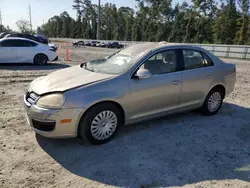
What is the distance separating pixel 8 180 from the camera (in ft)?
10.2

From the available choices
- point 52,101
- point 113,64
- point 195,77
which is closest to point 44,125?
point 52,101

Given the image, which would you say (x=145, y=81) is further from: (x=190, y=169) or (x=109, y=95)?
(x=190, y=169)

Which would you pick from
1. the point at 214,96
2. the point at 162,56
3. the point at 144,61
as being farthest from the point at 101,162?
the point at 214,96

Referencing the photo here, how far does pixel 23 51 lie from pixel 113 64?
29.3ft

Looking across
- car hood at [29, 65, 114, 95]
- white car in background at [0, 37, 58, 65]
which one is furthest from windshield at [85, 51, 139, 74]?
white car in background at [0, 37, 58, 65]

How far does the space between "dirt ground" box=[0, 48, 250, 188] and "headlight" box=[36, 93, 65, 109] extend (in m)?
0.71

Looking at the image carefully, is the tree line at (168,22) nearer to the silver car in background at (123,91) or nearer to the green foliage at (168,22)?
the green foliage at (168,22)

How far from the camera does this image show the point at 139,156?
3.71 metres

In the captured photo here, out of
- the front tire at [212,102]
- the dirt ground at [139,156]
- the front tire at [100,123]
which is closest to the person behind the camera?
the dirt ground at [139,156]

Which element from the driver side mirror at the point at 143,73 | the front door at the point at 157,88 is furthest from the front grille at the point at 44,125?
the driver side mirror at the point at 143,73

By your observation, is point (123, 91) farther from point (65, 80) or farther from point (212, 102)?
point (212, 102)

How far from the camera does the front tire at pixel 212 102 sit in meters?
5.41

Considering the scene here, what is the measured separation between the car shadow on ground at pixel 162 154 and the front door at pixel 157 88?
0.43 metres

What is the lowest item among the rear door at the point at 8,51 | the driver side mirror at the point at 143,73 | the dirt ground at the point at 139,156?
the dirt ground at the point at 139,156
